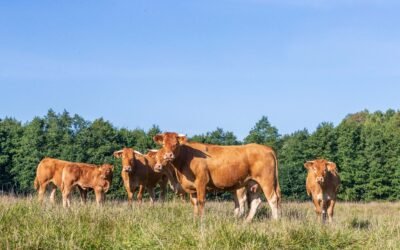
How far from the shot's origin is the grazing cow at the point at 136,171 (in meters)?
19.7

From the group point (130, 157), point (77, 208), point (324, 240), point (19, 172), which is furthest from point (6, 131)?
point (324, 240)

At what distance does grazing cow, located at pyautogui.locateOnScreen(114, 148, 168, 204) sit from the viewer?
777 inches

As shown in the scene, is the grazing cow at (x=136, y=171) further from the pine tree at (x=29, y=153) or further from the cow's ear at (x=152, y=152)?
the pine tree at (x=29, y=153)

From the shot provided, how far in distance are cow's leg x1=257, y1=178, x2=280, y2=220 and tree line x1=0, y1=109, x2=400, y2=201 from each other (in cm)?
2644

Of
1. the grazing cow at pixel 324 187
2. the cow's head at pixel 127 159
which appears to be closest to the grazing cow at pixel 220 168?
the grazing cow at pixel 324 187

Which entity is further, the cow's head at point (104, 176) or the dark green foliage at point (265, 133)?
the dark green foliage at point (265, 133)

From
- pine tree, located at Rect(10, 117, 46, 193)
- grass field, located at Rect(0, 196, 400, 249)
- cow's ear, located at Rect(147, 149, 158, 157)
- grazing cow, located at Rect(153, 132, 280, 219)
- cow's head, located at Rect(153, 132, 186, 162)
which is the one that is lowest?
grass field, located at Rect(0, 196, 400, 249)

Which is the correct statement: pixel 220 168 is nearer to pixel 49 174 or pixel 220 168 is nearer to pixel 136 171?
pixel 136 171

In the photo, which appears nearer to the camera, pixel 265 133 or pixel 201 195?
pixel 201 195

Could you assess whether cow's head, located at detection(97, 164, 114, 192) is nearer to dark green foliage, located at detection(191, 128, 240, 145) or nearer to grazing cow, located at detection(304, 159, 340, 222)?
grazing cow, located at detection(304, 159, 340, 222)

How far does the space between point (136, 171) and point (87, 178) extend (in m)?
1.97

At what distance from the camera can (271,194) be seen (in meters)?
13.3

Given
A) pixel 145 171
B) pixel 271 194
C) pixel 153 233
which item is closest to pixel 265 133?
pixel 145 171

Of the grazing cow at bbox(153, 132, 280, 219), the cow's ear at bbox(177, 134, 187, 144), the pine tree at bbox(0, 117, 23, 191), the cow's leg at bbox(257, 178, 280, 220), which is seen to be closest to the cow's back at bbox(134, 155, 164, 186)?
the grazing cow at bbox(153, 132, 280, 219)
